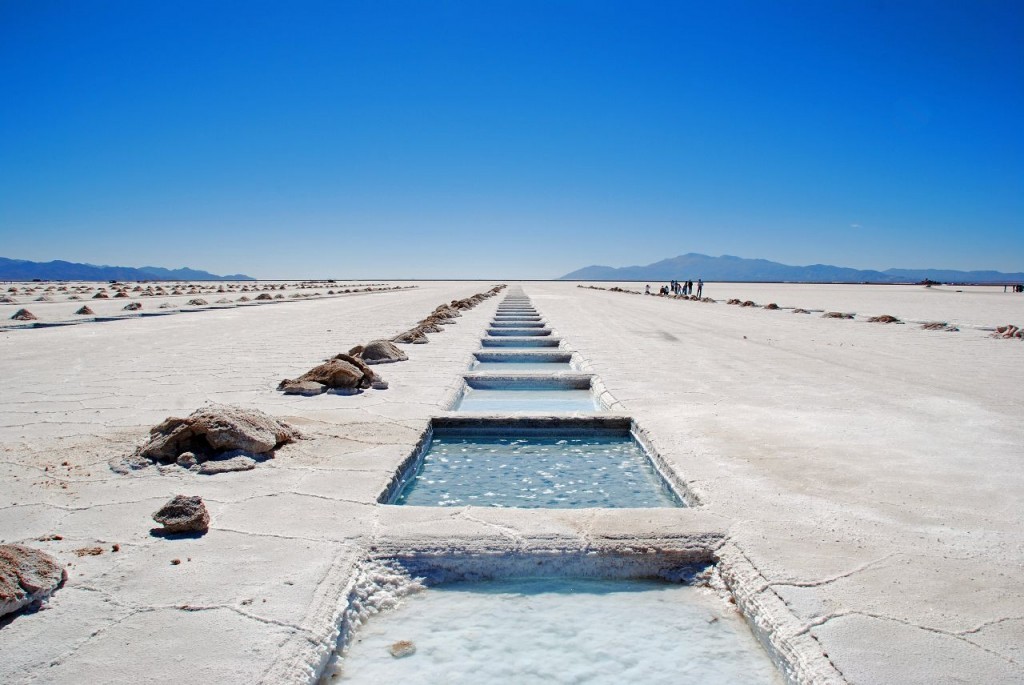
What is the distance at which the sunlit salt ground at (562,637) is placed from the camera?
187cm

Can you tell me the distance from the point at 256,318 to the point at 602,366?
10.9 m

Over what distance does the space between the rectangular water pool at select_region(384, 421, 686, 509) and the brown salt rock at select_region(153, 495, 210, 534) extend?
0.84m

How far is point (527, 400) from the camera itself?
20.9 feet

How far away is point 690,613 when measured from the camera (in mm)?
2193

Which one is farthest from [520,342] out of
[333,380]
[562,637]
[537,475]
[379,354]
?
[562,637]

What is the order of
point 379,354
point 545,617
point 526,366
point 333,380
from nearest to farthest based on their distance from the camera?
point 545,617 < point 333,380 < point 379,354 < point 526,366

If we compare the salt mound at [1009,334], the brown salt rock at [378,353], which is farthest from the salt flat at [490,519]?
the salt mound at [1009,334]

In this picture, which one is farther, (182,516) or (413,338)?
(413,338)

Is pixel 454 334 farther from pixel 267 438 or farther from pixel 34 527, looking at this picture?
pixel 34 527

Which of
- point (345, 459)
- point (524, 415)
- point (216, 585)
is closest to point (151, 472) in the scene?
point (345, 459)

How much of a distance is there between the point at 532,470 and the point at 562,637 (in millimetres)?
1937

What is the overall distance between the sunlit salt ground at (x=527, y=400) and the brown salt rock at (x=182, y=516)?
321 centimetres

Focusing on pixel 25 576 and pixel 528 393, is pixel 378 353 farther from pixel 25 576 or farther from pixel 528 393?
pixel 25 576

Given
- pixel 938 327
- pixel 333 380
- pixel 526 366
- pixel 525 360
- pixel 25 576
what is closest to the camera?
pixel 25 576
